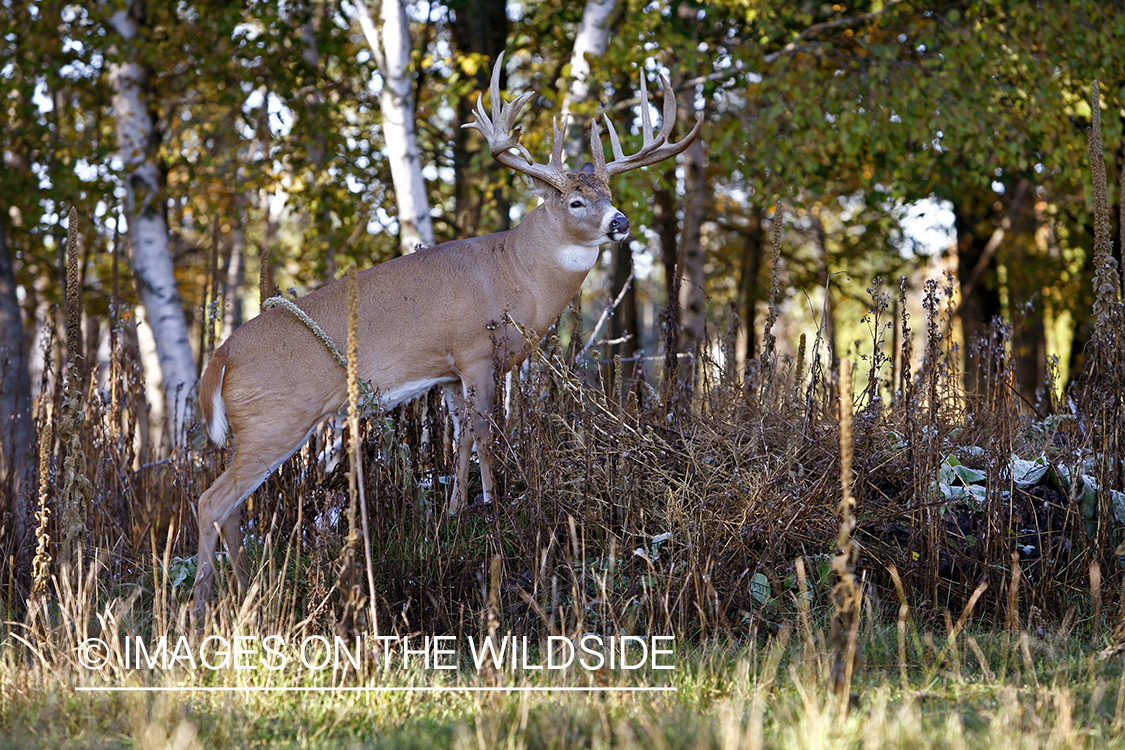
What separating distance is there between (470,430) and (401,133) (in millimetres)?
3594

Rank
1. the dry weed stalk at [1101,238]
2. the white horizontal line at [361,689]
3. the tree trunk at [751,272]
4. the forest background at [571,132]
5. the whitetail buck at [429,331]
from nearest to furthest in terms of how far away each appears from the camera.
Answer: the white horizontal line at [361,689]
the dry weed stalk at [1101,238]
the whitetail buck at [429,331]
the forest background at [571,132]
the tree trunk at [751,272]

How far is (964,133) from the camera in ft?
28.1

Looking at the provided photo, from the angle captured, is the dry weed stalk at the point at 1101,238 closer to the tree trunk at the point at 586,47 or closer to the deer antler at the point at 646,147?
the deer antler at the point at 646,147

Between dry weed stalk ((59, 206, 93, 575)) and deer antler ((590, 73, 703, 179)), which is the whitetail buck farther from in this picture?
dry weed stalk ((59, 206, 93, 575))

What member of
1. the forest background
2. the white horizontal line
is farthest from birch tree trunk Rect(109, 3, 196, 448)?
the white horizontal line

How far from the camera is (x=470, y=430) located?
5051 mm

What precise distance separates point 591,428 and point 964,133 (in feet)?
17.9

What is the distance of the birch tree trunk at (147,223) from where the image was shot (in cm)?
959

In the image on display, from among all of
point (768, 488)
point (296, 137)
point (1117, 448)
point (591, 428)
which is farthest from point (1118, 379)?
point (296, 137)

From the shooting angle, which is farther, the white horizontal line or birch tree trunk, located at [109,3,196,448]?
birch tree trunk, located at [109,3,196,448]

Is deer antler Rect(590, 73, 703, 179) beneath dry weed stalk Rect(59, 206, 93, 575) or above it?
above

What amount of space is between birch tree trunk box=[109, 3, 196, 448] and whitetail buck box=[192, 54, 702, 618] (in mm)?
4692

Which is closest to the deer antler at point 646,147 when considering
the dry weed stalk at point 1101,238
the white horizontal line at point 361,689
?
the dry weed stalk at point 1101,238

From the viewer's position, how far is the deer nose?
538 cm
